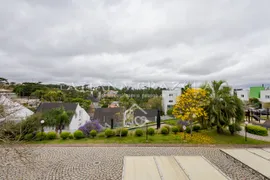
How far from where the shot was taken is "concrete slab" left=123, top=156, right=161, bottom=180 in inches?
150

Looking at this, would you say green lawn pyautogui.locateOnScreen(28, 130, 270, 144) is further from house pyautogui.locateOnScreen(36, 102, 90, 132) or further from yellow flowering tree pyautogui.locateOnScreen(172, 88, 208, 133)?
house pyautogui.locateOnScreen(36, 102, 90, 132)

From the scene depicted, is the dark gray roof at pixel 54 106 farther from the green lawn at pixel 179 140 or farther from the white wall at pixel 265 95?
the white wall at pixel 265 95

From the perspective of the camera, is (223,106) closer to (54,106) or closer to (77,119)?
(77,119)

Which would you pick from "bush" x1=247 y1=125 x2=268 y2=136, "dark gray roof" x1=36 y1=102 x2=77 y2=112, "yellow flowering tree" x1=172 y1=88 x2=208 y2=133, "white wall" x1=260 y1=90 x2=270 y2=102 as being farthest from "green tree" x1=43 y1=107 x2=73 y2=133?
"white wall" x1=260 y1=90 x2=270 y2=102

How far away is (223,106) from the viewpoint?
10469 mm

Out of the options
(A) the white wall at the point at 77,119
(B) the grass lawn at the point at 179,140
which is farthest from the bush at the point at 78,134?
(A) the white wall at the point at 77,119

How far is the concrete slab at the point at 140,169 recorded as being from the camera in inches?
150

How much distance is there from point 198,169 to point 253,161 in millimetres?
2174

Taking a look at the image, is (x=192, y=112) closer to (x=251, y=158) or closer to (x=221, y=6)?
(x=251, y=158)

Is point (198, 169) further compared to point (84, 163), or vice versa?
point (84, 163)

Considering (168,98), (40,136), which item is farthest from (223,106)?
(168,98)

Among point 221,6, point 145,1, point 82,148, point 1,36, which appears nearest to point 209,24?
point 221,6

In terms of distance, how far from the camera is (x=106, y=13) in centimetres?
947

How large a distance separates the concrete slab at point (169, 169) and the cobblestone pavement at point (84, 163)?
1.89 meters
